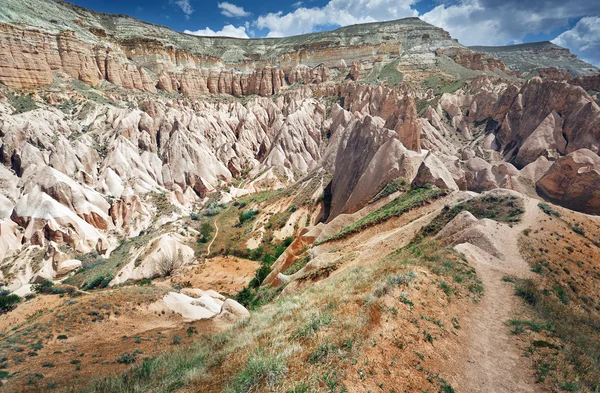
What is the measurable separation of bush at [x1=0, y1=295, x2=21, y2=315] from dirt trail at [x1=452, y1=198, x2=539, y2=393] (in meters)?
28.2

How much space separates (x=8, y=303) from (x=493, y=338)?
30.1m

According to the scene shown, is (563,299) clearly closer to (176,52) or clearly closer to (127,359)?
(127,359)

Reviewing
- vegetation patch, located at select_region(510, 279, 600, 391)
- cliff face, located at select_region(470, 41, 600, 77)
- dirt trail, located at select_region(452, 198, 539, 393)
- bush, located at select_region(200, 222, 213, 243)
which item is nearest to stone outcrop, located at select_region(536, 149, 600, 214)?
dirt trail, located at select_region(452, 198, 539, 393)

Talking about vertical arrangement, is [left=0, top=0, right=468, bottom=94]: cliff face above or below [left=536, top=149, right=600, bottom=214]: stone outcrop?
above

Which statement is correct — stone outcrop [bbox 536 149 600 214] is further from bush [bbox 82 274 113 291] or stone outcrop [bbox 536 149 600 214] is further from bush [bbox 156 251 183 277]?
bush [bbox 82 274 113 291]

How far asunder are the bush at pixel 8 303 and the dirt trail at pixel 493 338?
28220 millimetres

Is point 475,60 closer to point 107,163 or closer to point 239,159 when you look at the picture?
point 239,159

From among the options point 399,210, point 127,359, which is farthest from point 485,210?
point 127,359

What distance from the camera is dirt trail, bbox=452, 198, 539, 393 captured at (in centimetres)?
601

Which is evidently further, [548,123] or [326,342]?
[548,123]

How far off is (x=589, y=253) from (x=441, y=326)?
452 inches

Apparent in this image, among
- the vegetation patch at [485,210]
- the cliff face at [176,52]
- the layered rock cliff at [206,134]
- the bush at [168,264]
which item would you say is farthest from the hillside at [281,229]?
the cliff face at [176,52]

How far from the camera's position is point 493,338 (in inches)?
296

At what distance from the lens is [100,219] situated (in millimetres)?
37562
